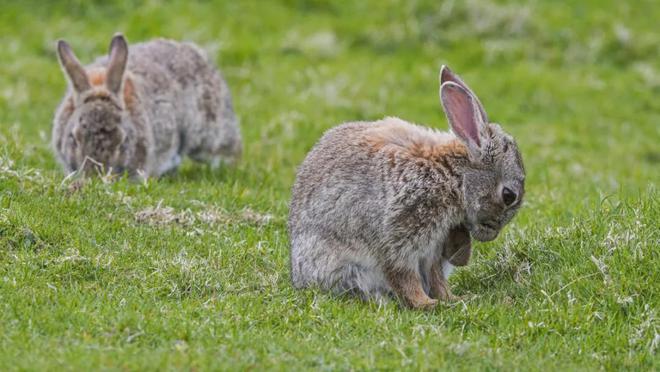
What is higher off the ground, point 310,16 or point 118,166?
point 310,16

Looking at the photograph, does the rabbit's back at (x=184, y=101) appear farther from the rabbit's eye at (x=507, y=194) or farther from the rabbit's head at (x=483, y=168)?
the rabbit's eye at (x=507, y=194)

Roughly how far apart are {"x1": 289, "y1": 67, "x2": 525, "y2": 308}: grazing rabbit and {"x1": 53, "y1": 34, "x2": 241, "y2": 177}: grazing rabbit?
346 centimetres

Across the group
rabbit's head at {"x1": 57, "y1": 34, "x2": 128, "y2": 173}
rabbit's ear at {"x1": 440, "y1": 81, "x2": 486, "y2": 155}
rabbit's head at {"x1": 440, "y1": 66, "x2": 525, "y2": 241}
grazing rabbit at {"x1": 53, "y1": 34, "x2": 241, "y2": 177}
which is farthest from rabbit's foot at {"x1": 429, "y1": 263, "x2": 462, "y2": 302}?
rabbit's head at {"x1": 57, "y1": 34, "x2": 128, "y2": 173}

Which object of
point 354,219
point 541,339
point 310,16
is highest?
point 310,16

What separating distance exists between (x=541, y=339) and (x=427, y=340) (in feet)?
2.70

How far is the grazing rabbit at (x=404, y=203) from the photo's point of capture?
8.17 metres

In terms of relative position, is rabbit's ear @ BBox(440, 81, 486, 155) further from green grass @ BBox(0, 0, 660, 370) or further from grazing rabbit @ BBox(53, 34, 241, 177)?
grazing rabbit @ BBox(53, 34, 241, 177)

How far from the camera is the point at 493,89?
17.9 meters

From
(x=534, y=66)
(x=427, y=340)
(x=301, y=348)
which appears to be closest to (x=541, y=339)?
(x=427, y=340)

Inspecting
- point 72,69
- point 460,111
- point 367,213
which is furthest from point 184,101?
point 367,213

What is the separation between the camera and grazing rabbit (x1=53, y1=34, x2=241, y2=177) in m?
12.2

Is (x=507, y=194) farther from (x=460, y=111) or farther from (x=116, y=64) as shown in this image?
(x=116, y=64)

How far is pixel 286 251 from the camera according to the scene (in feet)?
30.7

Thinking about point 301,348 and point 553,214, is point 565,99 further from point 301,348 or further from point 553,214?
point 301,348
